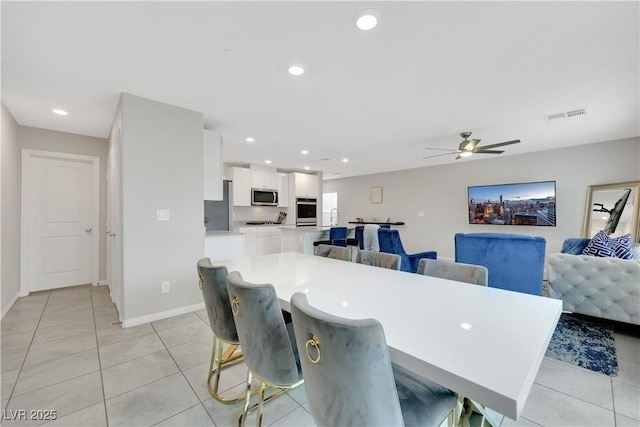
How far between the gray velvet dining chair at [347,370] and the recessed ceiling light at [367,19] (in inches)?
65.3

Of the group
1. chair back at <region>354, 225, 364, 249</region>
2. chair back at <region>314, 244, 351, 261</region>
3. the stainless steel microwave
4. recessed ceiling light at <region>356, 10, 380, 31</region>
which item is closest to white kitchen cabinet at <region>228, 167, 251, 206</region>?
the stainless steel microwave

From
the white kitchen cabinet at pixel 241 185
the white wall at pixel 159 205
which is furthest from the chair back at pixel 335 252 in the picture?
the white kitchen cabinet at pixel 241 185

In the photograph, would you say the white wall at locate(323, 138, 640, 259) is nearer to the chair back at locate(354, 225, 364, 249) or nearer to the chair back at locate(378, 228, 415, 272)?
the chair back at locate(354, 225, 364, 249)

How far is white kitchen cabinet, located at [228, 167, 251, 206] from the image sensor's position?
616 centimetres

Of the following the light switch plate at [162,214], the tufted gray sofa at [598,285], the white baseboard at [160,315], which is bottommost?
the white baseboard at [160,315]

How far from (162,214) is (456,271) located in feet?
9.28

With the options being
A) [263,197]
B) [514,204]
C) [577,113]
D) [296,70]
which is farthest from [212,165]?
[514,204]

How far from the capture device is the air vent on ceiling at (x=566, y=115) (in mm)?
3119

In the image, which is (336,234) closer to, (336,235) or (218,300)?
(336,235)

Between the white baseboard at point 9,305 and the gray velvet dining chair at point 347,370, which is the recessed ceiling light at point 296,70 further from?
the white baseboard at point 9,305

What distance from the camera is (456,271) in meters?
1.76

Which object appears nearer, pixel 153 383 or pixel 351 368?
pixel 351 368

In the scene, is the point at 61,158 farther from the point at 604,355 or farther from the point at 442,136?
the point at 604,355

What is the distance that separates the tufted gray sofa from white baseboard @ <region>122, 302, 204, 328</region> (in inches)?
156
